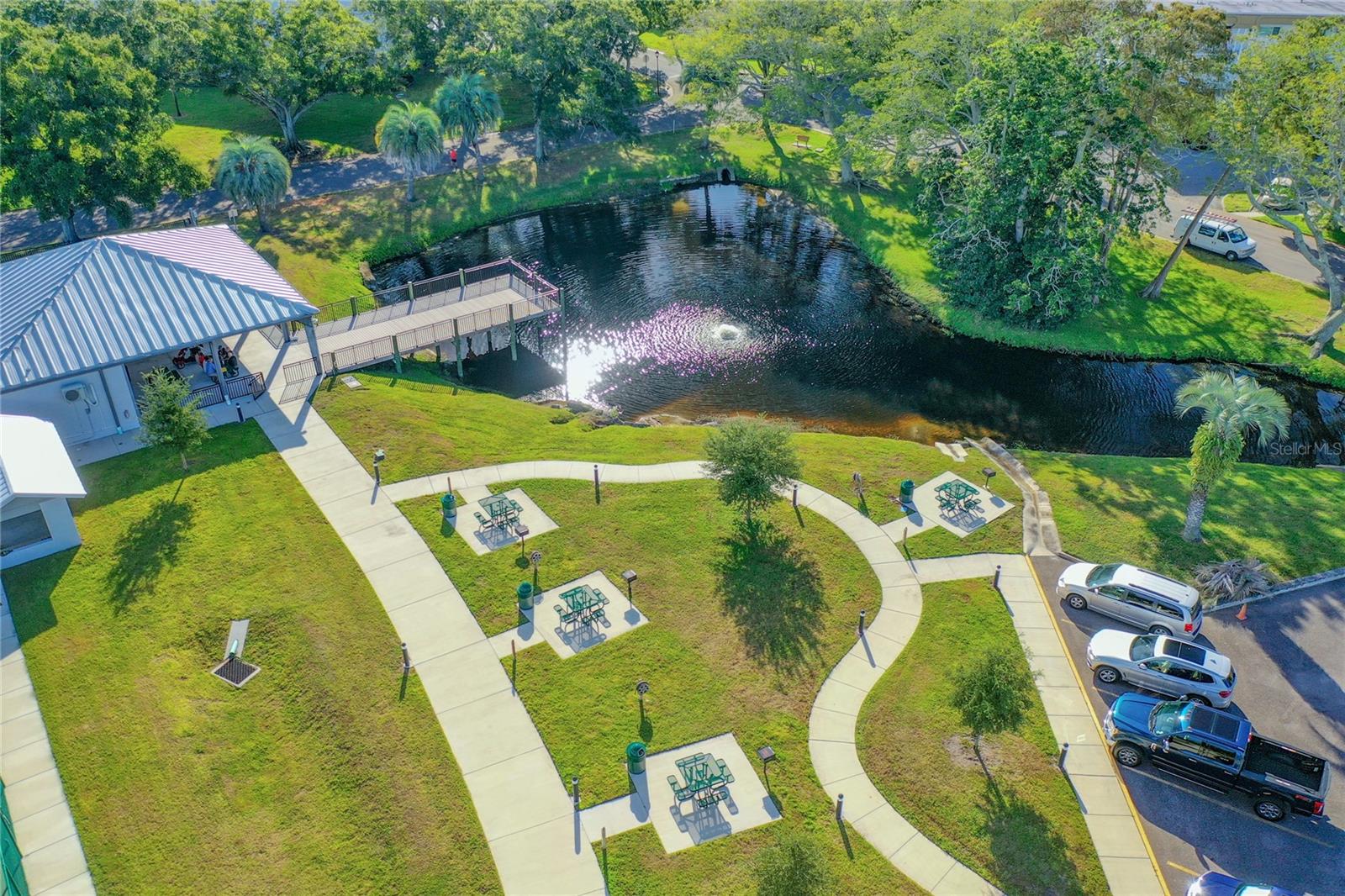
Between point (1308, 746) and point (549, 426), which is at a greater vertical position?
point (549, 426)

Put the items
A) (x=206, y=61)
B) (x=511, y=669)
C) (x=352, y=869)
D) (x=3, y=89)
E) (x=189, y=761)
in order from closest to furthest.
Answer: (x=352, y=869)
(x=189, y=761)
(x=511, y=669)
(x=3, y=89)
(x=206, y=61)

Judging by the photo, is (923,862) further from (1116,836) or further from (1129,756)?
(1129,756)

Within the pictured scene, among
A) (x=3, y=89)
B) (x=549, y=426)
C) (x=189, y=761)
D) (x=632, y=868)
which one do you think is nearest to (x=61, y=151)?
(x=3, y=89)

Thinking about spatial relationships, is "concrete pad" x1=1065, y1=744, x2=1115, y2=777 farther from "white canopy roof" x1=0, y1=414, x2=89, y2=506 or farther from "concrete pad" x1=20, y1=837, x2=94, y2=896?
"white canopy roof" x1=0, y1=414, x2=89, y2=506

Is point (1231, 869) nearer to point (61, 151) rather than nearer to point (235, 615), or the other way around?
point (235, 615)

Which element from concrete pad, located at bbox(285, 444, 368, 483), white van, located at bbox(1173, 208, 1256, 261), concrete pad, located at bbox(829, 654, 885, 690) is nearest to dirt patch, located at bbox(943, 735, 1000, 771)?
concrete pad, located at bbox(829, 654, 885, 690)

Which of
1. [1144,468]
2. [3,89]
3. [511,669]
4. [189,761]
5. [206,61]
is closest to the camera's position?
[189,761]

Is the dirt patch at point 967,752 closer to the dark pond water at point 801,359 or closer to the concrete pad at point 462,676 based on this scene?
the concrete pad at point 462,676
